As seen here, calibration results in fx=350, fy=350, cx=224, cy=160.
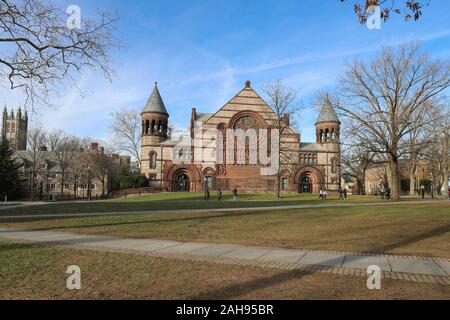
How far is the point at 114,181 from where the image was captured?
7475cm

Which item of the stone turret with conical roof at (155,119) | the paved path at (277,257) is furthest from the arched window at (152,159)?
the paved path at (277,257)

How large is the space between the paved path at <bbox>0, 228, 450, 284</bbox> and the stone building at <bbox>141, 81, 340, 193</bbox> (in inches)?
1858

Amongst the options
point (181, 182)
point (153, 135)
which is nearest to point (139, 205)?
point (181, 182)

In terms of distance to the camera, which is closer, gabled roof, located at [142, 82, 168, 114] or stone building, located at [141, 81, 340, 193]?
stone building, located at [141, 81, 340, 193]

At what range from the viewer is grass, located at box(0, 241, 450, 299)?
5.66 metres

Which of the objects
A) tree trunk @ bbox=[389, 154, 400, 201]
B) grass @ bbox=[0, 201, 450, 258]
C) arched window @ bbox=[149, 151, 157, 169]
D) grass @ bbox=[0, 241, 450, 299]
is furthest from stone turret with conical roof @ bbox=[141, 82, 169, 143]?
grass @ bbox=[0, 241, 450, 299]

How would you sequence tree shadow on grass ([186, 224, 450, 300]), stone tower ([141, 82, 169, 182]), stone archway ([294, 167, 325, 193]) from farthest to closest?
stone archway ([294, 167, 325, 193]) < stone tower ([141, 82, 169, 182]) < tree shadow on grass ([186, 224, 450, 300])

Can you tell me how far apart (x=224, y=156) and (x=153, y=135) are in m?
13.3

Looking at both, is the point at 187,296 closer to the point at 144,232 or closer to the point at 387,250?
the point at 387,250

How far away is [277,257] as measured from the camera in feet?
28.7

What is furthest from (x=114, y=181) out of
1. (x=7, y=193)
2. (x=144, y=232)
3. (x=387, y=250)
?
(x=387, y=250)

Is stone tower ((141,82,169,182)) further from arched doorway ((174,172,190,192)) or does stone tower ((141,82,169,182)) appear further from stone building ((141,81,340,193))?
arched doorway ((174,172,190,192))

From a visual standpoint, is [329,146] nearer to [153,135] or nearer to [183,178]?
[183,178]

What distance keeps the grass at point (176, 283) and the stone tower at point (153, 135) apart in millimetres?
53760
